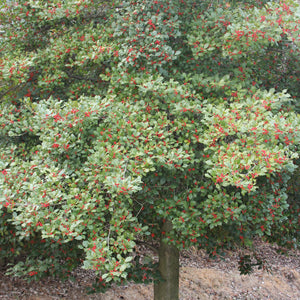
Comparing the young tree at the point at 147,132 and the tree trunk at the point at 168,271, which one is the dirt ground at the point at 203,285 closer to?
the tree trunk at the point at 168,271

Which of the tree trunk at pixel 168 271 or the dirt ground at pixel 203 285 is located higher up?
the tree trunk at pixel 168 271

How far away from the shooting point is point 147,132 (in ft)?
11.6

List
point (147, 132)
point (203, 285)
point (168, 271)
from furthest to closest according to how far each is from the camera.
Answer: point (203, 285), point (168, 271), point (147, 132)

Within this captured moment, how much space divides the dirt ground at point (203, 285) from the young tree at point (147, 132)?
2.79m

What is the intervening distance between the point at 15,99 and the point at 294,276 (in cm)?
879

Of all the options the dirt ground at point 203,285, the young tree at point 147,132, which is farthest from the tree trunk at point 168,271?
the dirt ground at point 203,285

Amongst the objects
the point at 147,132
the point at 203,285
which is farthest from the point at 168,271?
the point at 203,285

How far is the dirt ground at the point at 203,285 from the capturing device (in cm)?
714

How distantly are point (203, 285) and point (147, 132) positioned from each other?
20.2ft

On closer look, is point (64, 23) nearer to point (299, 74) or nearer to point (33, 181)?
point (33, 181)

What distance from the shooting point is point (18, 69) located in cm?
432

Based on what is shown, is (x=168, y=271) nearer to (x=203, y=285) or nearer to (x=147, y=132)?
(x=147, y=132)

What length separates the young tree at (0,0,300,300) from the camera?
10.5 feet

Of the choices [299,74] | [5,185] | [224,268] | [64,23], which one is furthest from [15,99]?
[224,268]
